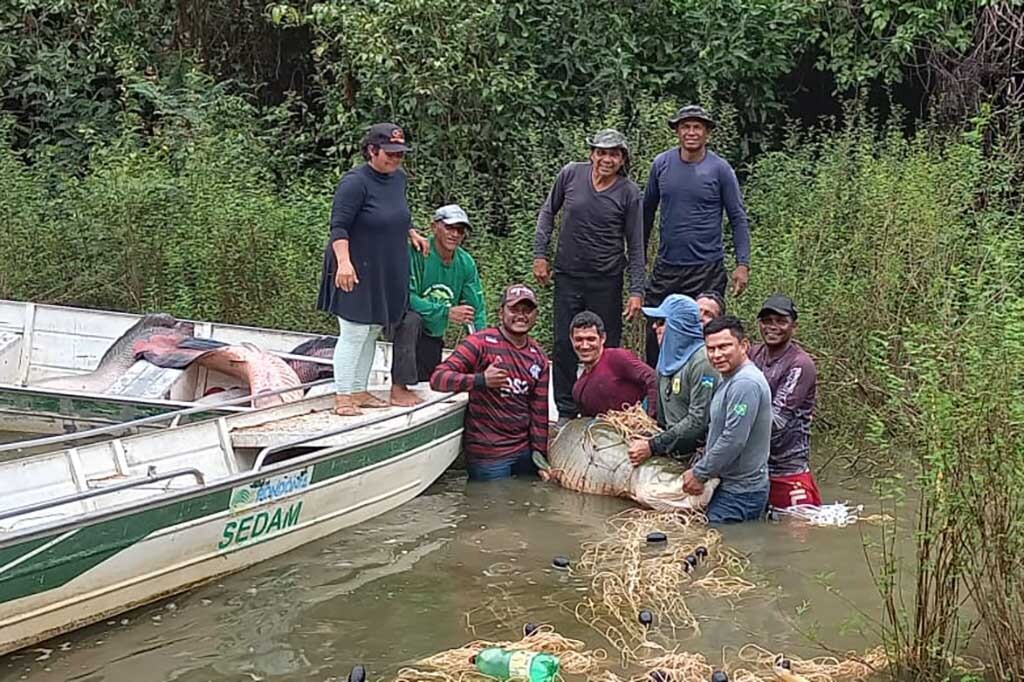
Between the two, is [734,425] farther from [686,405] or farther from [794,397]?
[686,405]

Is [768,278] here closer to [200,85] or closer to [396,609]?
[396,609]

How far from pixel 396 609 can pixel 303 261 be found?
5855mm

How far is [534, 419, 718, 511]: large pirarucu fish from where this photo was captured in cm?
812

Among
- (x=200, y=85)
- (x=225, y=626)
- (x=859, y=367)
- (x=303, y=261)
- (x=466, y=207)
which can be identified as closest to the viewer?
(x=225, y=626)

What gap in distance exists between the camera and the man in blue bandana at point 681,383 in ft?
26.2

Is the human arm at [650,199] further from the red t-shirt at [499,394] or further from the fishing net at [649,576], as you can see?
the fishing net at [649,576]

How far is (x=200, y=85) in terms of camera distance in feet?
50.5

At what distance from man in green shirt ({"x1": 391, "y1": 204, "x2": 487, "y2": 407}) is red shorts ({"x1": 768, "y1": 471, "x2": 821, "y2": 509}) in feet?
7.94

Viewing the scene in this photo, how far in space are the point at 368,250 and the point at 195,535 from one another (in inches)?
86.2

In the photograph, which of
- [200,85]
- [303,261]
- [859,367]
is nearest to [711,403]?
[859,367]

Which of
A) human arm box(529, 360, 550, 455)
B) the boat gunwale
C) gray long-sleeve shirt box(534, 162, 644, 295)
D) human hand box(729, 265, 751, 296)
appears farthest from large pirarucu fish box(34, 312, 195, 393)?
human hand box(729, 265, 751, 296)

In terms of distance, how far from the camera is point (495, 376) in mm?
8633

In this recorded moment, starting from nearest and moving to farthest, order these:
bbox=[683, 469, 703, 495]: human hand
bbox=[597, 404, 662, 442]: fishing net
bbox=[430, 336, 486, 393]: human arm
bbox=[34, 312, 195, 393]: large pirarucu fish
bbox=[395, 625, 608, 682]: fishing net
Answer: bbox=[395, 625, 608, 682]: fishing net → bbox=[683, 469, 703, 495]: human hand → bbox=[597, 404, 662, 442]: fishing net → bbox=[430, 336, 486, 393]: human arm → bbox=[34, 312, 195, 393]: large pirarucu fish

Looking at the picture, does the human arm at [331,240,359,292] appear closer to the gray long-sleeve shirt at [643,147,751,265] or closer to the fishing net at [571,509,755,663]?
Result: the fishing net at [571,509,755,663]
